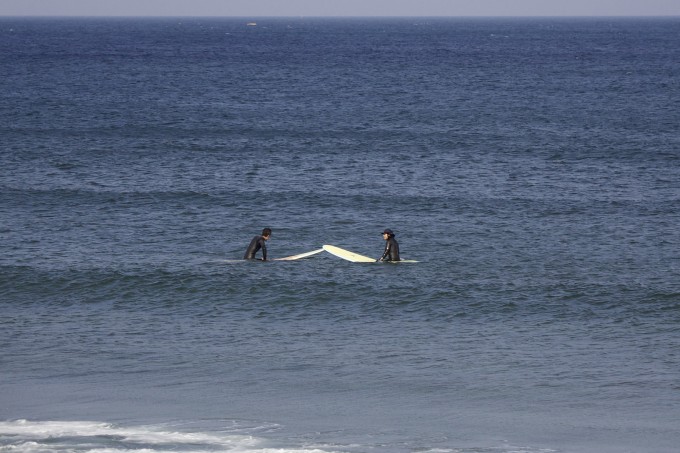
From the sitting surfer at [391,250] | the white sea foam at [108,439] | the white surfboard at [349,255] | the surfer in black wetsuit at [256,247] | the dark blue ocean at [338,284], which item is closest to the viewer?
the white sea foam at [108,439]

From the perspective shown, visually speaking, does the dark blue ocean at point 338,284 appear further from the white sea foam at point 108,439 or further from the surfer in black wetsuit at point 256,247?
the surfer in black wetsuit at point 256,247

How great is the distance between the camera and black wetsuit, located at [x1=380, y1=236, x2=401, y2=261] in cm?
3747

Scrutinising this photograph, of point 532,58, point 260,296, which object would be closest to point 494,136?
point 260,296

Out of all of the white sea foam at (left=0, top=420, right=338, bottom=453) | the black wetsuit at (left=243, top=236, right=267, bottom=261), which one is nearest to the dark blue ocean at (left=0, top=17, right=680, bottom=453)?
the white sea foam at (left=0, top=420, right=338, bottom=453)

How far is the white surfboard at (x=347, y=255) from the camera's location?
126 ft

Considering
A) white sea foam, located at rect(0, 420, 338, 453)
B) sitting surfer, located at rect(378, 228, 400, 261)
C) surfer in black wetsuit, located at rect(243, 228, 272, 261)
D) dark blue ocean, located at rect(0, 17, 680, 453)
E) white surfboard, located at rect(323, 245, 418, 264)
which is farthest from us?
white surfboard, located at rect(323, 245, 418, 264)

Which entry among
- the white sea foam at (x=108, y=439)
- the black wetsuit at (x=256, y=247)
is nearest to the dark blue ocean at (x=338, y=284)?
the white sea foam at (x=108, y=439)

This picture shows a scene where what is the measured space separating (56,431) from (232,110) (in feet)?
217

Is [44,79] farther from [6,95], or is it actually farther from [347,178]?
[347,178]

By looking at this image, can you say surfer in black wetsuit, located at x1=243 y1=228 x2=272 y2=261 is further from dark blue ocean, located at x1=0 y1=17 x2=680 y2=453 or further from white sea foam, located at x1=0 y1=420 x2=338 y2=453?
white sea foam, located at x1=0 y1=420 x2=338 y2=453

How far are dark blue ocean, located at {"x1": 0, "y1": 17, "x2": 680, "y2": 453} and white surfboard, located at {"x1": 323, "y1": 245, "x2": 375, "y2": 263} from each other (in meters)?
Result: 0.29

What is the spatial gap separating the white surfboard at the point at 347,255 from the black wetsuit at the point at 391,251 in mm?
692

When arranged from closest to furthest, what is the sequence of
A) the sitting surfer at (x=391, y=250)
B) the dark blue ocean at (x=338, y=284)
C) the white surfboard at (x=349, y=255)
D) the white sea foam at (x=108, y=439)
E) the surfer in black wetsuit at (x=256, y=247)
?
1. the white sea foam at (x=108, y=439)
2. the dark blue ocean at (x=338, y=284)
3. the sitting surfer at (x=391, y=250)
4. the surfer in black wetsuit at (x=256, y=247)
5. the white surfboard at (x=349, y=255)

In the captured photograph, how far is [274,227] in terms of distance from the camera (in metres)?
44.4
